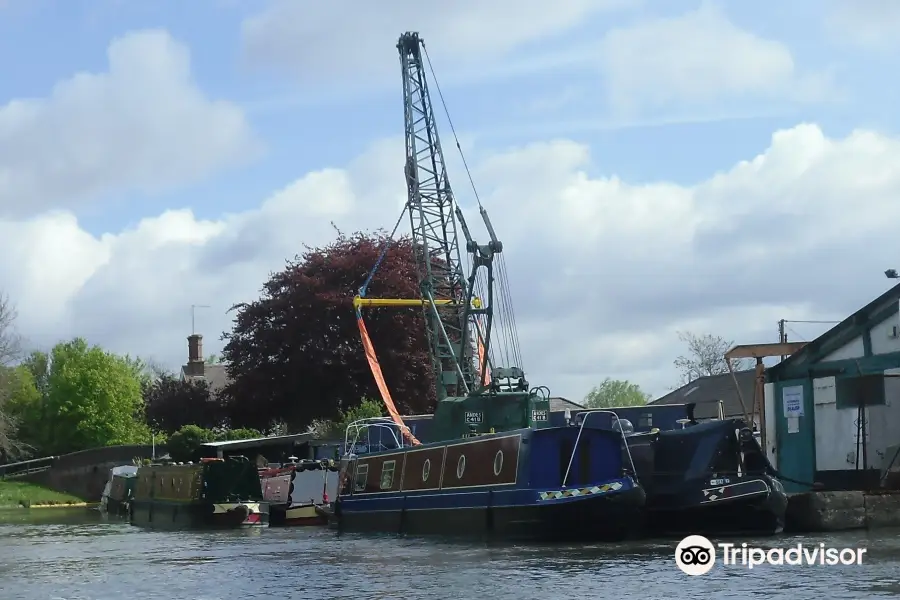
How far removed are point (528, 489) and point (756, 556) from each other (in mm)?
5047

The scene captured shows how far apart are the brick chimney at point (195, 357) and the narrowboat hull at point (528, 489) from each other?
57850 mm

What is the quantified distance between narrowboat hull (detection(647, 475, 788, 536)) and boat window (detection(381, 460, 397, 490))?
7589 mm

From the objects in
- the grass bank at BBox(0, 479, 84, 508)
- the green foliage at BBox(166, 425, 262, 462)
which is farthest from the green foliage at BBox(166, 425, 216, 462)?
the grass bank at BBox(0, 479, 84, 508)

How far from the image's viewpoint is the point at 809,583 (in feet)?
57.2

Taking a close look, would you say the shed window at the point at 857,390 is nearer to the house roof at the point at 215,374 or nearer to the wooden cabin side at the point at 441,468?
the wooden cabin side at the point at 441,468

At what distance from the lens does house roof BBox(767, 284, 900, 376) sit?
27547 millimetres

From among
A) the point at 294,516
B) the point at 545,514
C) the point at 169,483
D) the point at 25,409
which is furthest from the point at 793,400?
the point at 25,409

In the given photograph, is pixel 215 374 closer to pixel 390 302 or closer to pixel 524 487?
pixel 390 302

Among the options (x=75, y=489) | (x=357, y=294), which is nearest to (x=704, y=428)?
(x=357, y=294)

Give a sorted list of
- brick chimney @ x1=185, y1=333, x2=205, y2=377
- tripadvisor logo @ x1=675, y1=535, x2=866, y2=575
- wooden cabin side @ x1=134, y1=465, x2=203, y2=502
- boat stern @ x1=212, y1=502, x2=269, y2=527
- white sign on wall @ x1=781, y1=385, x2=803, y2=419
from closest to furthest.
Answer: tripadvisor logo @ x1=675, y1=535, x2=866, y2=575 < white sign on wall @ x1=781, y1=385, x2=803, y2=419 < boat stern @ x1=212, y1=502, x2=269, y2=527 < wooden cabin side @ x1=134, y1=465, x2=203, y2=502 < brick chimney @ x1=185, y1=333, x2=205, y2=377

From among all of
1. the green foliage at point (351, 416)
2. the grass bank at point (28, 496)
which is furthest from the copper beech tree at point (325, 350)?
the grass bank at point (28, 496)

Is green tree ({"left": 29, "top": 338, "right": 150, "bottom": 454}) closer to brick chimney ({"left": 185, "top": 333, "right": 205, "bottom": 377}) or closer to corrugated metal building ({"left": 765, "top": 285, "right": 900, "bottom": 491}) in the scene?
brick chimney ({"left": 185, "top": 333, "right": 205, "bottom": 377})

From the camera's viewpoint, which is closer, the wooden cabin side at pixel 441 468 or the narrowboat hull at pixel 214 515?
the wooden cabin side at pixel 441 468

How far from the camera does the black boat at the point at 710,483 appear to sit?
23828mm
